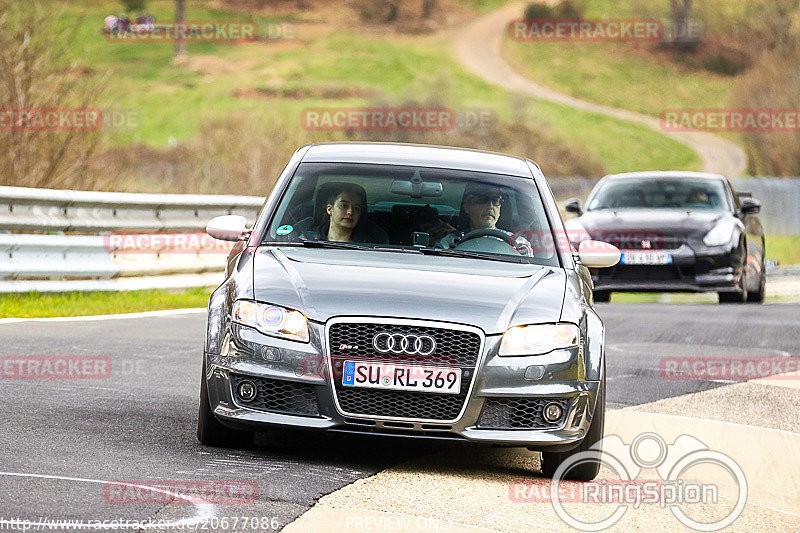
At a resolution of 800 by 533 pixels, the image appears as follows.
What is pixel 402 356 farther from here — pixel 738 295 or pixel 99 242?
pixel 738 295

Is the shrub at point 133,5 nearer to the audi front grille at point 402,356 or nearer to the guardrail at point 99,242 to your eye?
the guardrail at point 99,242

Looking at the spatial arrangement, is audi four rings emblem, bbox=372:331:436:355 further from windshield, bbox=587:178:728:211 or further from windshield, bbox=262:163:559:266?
windshield, bbox=587:178:728:211

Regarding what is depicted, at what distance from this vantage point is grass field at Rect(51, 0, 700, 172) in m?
90.6

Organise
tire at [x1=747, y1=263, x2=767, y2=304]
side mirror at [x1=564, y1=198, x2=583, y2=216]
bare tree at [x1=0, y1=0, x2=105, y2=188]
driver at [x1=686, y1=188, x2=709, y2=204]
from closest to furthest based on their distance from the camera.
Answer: bare tree at [x1=0, y1=0, x2=105, y2=188]
side mirror at [x1=564, y1=198, x2=583, y2=216]
driver at [x1=686, y1=188, x2=709, y2=204]
tire at [x1=747, y1=263, x2=767, y2=304]

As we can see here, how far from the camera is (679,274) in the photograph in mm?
17203

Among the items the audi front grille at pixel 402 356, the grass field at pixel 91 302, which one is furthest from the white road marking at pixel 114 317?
the audi front grille at pixel 402 356

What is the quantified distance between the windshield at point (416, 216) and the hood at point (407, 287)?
27cm

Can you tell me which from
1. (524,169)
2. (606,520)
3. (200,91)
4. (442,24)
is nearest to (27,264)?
(524,169)

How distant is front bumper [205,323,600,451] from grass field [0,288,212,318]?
673 centimetres

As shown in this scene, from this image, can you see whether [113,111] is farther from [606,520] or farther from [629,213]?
[606,520]

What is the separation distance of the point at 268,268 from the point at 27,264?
7311 millimetres

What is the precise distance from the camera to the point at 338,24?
128250 millimetres

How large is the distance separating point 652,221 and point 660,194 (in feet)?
4.50

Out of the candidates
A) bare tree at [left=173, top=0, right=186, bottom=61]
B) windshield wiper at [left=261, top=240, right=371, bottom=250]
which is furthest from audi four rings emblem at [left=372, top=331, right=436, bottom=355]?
bare tree at [left=173, top=0, right=186, bottom=61]
